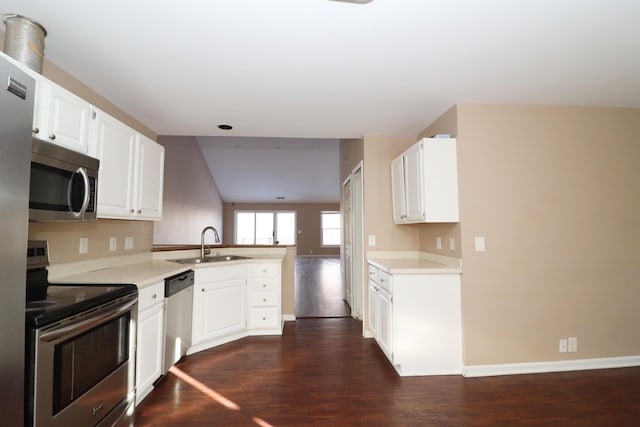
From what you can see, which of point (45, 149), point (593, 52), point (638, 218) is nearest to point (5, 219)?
point (45, 149)

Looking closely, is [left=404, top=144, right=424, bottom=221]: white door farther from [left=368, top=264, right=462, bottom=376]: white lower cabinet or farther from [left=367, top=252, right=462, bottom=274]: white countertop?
[left=368, top=264, right=462, bottom=376]: white lower cabinet

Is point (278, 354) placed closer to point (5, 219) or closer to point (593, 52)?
point (5, 219)

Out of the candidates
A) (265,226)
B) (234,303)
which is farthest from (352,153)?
(265,226)

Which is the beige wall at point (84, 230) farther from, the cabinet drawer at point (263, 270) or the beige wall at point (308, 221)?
the beige wall at point (308, 221)

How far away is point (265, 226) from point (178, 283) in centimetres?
1044

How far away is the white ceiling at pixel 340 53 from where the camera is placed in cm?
155

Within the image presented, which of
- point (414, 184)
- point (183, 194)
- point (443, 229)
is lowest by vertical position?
point (443, 229)

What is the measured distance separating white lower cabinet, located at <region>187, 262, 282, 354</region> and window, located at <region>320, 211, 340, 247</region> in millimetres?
9546

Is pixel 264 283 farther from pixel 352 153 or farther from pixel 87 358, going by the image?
pixel 352 153

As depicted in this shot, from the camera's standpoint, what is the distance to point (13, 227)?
1.05 metres

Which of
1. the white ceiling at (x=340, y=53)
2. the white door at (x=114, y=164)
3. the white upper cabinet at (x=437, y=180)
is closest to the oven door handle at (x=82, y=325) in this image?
the white door at (x=114, y=164)

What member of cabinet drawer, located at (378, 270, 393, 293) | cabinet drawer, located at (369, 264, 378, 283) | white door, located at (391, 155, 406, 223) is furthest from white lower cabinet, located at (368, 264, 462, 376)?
white door, located at (391, 155, 406, 223)

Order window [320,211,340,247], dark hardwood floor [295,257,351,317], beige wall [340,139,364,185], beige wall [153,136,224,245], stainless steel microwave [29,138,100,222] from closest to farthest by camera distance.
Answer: stainless steel microwave [29,138,100,222] → beige wall [340,139,364,185] → dark hardwood floor [295,257,351,317] → beige wall [153,136,224,245] → window [320,211,340,247]

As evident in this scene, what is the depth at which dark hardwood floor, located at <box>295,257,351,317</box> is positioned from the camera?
4391 mm
